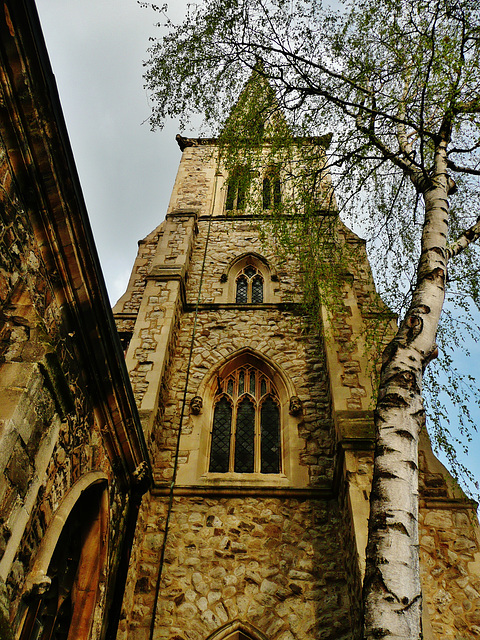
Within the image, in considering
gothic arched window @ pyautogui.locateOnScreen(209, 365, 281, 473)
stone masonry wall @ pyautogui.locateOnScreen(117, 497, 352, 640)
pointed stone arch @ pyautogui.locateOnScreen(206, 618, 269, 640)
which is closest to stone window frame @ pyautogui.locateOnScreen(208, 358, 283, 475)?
gothic arched window @ pyautogui.locateOnScreen(209, 365, 281, 473)

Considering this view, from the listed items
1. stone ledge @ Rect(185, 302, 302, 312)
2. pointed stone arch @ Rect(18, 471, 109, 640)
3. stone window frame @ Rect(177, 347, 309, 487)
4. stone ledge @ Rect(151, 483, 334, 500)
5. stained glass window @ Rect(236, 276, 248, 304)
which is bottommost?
pointed stone arch @ Rect(18, 471, 109, 640)

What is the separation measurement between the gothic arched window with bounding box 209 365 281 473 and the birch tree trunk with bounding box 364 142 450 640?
3535mm

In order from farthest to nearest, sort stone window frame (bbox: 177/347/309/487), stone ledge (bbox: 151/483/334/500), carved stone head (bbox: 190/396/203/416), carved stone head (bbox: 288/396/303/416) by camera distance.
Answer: carved stone head (bbox: 190/396/203/416), carved stone head (bbox: 288/396/303/416), stone window frame (bbox: 177/347/309/487), stone ledge (bbox: 151/483/334/500)

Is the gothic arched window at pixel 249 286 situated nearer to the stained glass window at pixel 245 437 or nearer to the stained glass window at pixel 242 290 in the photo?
the stained glass window at pixel 242 290

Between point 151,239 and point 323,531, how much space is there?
30.1 feet

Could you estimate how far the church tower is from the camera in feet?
18.3

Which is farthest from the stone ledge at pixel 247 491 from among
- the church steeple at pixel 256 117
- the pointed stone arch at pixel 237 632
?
the church steeple at pixel 256 117

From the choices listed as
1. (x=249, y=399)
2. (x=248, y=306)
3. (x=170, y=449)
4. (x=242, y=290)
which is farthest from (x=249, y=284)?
(x=170, y=449)

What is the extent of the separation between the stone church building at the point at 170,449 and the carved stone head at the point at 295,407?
25mm

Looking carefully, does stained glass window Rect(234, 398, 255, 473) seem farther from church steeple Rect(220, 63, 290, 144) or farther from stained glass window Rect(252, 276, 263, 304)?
church steeple Rect(220, 63, 290, 144)

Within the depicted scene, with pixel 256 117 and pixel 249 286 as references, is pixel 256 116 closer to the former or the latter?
pixel 256 117

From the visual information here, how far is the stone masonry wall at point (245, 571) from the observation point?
5582 millimetres

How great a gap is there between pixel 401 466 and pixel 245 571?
3444mm

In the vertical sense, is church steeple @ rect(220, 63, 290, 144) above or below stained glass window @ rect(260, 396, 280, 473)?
above
